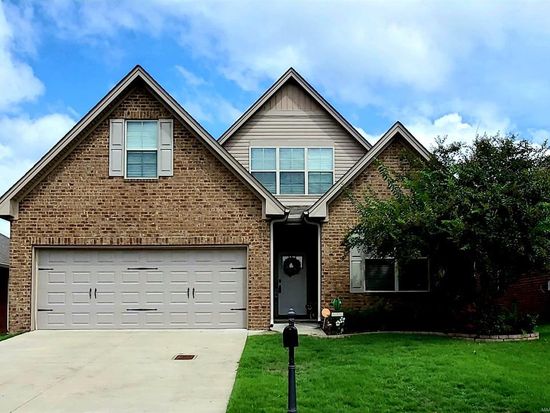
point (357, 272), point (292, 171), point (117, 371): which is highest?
point (292, 171)

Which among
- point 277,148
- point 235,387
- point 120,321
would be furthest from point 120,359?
point 277,148

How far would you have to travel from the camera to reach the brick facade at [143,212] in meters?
17.0

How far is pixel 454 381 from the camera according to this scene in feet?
30.6

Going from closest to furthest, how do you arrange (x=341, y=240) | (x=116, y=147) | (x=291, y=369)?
(x=291, y=369) → (x=116, y=147) → (x=341, y=240)

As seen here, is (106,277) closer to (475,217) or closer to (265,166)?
(265,166)

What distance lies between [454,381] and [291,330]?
2907 millimetres

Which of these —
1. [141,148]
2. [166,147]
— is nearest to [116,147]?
[141,148]

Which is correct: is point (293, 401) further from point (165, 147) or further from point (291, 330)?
point (165, 147)

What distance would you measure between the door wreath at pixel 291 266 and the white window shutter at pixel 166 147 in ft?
16.5

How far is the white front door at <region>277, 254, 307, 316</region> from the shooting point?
801 inches

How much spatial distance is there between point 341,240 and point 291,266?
299cm

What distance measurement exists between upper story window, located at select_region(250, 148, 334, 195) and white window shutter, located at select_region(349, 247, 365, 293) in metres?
2.96

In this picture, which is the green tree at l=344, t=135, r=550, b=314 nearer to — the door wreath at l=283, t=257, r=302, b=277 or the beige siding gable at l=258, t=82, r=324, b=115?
the door wreath at l=283, t=257, r=302, b=277

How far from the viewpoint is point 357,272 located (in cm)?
1770
